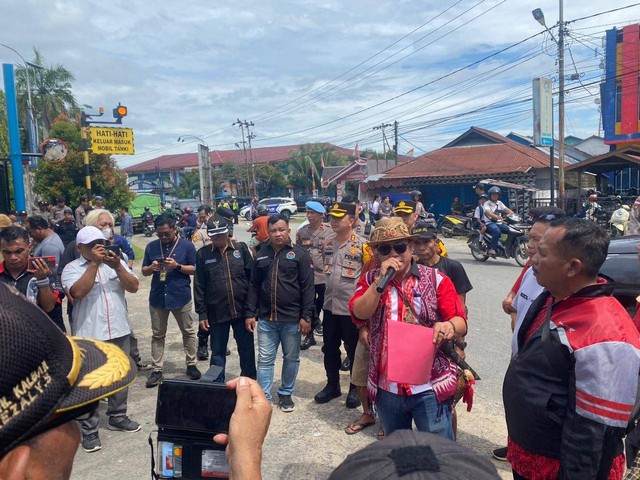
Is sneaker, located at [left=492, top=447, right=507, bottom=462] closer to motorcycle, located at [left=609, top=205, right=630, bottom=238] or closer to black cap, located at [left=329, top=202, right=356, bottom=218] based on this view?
black cap, located at [left=329, top=202, right=356, bottom=218]

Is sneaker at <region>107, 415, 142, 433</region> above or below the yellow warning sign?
below

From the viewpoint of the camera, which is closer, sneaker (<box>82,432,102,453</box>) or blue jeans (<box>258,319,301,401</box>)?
sneaker (<box>82,432,102,453</box>)

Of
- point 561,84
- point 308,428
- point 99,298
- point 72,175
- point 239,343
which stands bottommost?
point 308,428

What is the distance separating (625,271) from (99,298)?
5.17 meters

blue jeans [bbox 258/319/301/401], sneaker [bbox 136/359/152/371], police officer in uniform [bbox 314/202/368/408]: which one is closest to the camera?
blue jeans [bbox 258/319/301/401]

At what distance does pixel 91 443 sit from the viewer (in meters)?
4.22

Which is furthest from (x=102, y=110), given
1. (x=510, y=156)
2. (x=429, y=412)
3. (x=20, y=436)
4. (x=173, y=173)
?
(x=173, y=173)

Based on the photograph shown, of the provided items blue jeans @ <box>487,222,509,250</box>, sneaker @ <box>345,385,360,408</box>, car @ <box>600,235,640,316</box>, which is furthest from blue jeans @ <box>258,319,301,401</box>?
blue jeans @ <box>487,222,509,250</box>

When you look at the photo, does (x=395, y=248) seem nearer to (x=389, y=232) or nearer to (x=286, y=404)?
A: (x=389, y=232)

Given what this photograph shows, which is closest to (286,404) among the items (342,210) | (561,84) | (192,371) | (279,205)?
(192,371)

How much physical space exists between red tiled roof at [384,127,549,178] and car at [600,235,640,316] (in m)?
18.9

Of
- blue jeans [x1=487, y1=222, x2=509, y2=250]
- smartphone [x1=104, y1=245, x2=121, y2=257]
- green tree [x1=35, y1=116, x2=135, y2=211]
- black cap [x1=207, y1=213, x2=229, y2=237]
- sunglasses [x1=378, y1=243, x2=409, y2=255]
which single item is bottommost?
blue jeans [x1=487, y1=222, x2=509, y2=250]

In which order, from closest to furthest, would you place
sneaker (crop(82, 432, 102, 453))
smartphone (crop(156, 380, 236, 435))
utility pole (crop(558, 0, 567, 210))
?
1. smartphone (crop(156, 380, 236, 435))
2. sneaker (crop(82, 432, 102, 453))
3. utility pole (crop(558, 0, 567, 210))

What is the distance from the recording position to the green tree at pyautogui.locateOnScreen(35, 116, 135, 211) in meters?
20.4
